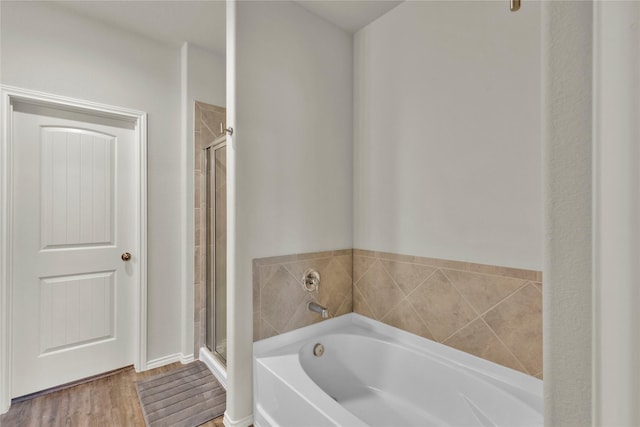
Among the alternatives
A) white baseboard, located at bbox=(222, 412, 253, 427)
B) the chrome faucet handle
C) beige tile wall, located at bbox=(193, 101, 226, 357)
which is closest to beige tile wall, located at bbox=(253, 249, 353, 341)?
the chrome faucet handle

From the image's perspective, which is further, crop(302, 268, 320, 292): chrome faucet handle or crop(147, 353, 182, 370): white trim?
crop(147, 353, 182, 370): white trim

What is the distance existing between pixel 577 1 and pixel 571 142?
13 centimetres

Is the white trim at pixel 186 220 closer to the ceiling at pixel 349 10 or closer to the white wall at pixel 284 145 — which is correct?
the white wall at pixel 284 145

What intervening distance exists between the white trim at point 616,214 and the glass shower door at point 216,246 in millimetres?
2146

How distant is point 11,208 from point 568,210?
9.03 feet

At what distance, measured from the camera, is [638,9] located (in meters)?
0.25

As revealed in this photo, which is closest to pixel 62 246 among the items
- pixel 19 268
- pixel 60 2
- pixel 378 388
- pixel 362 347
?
pixel 19 268

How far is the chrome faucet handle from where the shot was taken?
76.1 inches

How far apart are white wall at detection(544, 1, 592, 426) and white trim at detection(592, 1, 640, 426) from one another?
13mm

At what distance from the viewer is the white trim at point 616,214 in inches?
9.6

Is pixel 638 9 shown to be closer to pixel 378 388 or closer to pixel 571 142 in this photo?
pixel 571 142

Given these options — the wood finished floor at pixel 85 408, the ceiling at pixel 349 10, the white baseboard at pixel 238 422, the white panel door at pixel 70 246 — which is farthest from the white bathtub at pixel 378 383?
the ceiling at pixel 349 10

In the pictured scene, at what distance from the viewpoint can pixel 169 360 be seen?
8.20 feet

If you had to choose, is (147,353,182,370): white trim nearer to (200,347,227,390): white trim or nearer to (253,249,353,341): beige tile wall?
(200,347,227,390): white trim
